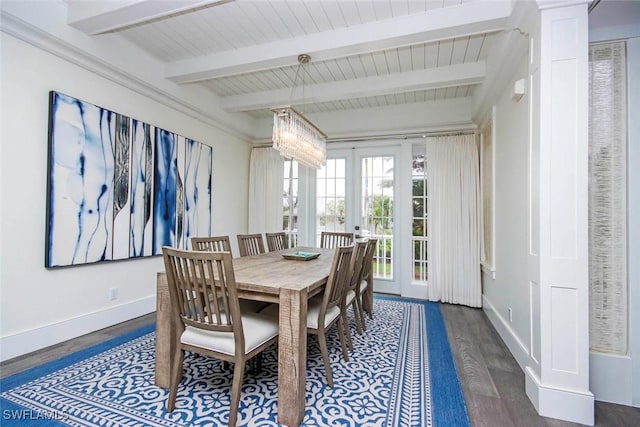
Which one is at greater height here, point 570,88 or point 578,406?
point 570,88

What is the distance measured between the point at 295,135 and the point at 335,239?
170cm

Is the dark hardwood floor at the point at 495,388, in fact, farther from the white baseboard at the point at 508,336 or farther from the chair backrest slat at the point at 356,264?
the chair backrest slat at the point at 356,264

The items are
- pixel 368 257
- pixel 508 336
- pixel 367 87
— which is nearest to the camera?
pixel 508 336

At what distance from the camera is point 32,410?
1659 millimetres

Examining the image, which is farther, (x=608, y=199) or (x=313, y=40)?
(x=313, y=40)

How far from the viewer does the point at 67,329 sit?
2.55 m

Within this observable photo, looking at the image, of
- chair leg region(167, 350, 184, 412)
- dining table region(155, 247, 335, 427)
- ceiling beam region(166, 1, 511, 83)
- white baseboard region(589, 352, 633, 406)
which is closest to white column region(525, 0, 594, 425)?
white baseboard region(589, 352, 633, 406)

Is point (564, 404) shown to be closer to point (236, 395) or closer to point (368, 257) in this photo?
point (368, 257)

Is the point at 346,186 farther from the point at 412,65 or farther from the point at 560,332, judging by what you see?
the point at 560,332

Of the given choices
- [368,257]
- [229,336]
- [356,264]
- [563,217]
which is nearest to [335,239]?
[368,257]

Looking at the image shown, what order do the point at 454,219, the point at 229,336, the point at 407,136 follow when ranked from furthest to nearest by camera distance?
1. the point at 407,136
2. the point at 454,219
3. the point at 229,336

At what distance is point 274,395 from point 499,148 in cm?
302

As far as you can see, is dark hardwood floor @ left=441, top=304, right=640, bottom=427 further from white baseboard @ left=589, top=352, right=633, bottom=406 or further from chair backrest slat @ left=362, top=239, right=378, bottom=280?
chair backrest slat @ left=362, top=239, right=378, bottom=280

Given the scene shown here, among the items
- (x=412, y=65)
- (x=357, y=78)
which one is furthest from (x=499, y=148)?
(x=357, y=78)
